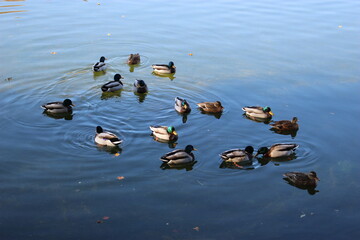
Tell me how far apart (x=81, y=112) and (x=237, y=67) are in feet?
21.9

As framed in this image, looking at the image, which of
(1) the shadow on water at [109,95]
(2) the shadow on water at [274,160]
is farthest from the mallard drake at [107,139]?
(2) the shadow on water at [274,160]

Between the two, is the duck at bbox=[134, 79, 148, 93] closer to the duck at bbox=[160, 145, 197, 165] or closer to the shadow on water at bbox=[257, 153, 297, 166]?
the duck at bbox=[160, 145, 197, 165]

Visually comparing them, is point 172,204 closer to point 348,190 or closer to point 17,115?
point 348,190

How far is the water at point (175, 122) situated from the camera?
10141 millimetres

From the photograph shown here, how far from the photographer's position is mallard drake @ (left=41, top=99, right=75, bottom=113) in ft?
47.4

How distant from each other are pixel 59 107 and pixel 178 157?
4.43 m

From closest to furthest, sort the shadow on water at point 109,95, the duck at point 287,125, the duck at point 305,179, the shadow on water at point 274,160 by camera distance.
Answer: the duck at point 305,179, the shadow on water at point 274,160, the duck at point 287,125, the shadow on water at point 109,95

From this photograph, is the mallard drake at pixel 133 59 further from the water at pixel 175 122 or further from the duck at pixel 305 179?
the duck at pixel 305 179

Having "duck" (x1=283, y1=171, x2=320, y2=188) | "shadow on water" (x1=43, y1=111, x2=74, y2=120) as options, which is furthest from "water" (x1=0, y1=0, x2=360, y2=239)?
"duck" (x1=283, y1=171, x2=320, y2=188)

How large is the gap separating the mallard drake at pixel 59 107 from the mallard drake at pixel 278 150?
5.82 m

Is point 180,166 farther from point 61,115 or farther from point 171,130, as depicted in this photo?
point 61,115

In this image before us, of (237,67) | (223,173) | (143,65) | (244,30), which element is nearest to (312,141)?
(223,173)

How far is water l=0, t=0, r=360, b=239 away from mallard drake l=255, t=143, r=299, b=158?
0.27 meters

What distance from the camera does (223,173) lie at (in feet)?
39.0
